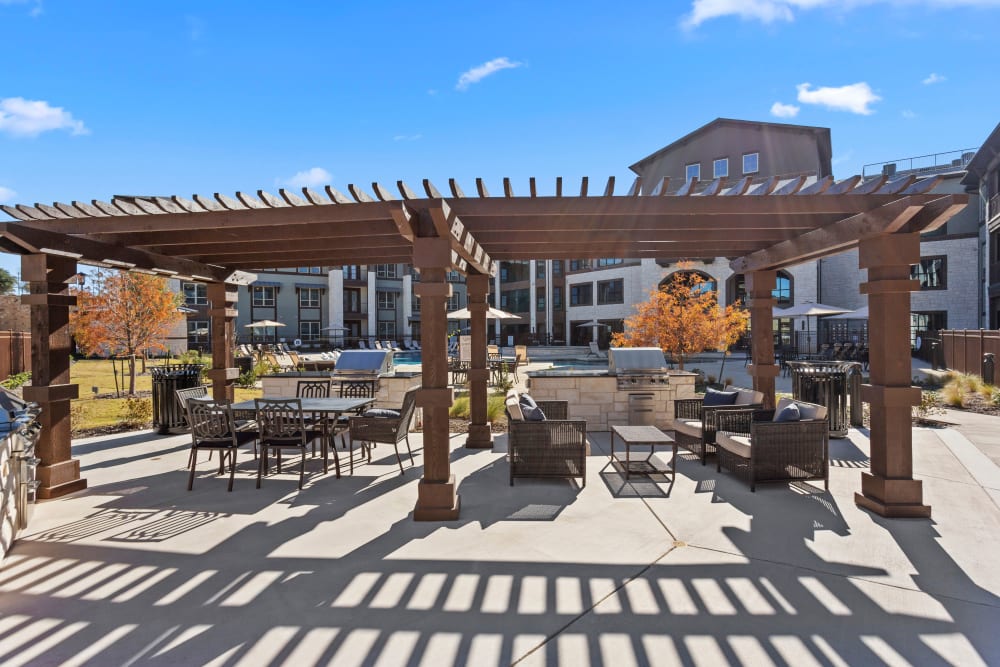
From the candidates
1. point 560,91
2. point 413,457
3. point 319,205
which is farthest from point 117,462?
point 560,91

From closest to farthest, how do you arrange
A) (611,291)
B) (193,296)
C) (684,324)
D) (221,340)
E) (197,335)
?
(221,340), (684,324), (197,335), (611,291), (193,296)

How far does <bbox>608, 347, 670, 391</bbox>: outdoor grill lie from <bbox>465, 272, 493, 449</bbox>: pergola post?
2.36m

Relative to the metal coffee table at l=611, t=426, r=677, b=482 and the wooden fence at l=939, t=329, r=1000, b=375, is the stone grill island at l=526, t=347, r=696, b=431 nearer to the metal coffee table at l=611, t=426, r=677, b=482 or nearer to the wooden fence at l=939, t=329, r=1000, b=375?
the metal coffee table at l=611, t=426, r=677, b=482

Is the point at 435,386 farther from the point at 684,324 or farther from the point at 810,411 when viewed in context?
the point at 684,324

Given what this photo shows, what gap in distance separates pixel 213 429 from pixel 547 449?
12.0ft

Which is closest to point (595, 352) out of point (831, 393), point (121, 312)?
point (831, 393)

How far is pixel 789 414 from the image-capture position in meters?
5.41

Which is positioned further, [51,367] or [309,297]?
[309,297]

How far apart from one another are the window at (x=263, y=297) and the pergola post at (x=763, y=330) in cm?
3630

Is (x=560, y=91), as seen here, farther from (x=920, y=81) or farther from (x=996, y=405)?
(x=996, y=405)

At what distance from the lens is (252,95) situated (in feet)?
36.5

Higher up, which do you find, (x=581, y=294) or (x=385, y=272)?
(x=385, y=272)

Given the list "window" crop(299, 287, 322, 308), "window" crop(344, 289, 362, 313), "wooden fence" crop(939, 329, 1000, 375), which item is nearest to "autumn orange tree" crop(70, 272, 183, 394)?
"wooden fence" crop(939, 329, 1000, 375)

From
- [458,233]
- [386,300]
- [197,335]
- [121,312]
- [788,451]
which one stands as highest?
[386,300]
